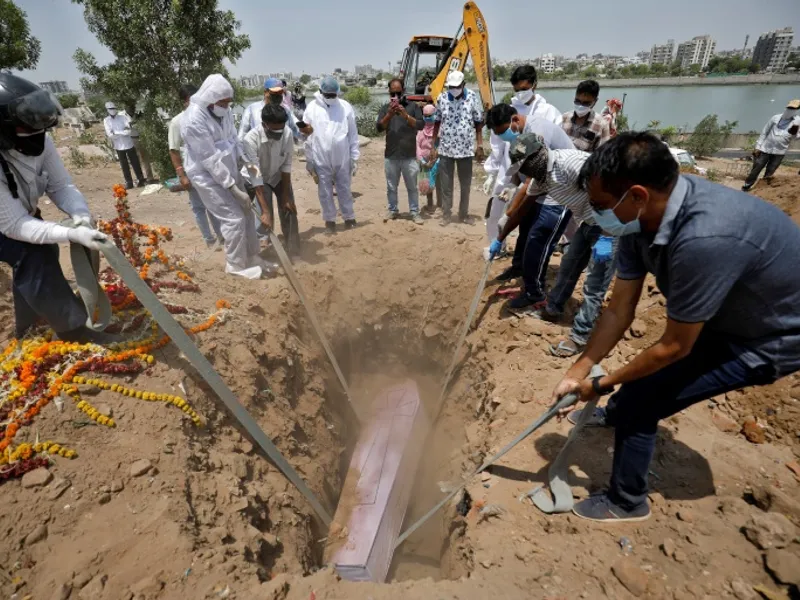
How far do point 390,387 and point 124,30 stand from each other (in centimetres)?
844

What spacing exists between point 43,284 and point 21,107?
980 millimetres

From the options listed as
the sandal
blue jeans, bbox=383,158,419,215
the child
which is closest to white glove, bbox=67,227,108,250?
the sandal

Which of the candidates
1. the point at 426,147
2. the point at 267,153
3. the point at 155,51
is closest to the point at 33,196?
the point at 267,153

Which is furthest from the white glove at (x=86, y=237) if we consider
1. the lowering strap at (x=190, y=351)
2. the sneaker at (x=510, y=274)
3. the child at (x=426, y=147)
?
the child at (x=426, y=147)

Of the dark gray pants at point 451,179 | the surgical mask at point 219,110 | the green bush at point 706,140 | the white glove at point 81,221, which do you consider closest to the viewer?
the white glove at point 81,221

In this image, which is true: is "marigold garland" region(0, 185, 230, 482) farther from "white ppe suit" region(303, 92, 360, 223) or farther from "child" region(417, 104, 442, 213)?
"child" region(417, 104, 442, 213)

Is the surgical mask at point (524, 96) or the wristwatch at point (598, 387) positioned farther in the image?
the surgical mask at point (524, 96)

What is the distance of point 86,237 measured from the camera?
2213 millimetres

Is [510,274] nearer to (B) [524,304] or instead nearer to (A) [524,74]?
(B) [524,304]

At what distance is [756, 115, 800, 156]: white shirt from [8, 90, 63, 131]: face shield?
33.8 feet

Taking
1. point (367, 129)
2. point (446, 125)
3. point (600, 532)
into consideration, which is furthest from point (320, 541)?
point (367, 129)

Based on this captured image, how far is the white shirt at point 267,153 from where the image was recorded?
4574 mm

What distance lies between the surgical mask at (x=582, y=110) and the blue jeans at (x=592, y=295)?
7.36 feet

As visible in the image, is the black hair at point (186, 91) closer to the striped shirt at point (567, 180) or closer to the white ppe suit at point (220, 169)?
the white ppe suit at point (220, 169)
